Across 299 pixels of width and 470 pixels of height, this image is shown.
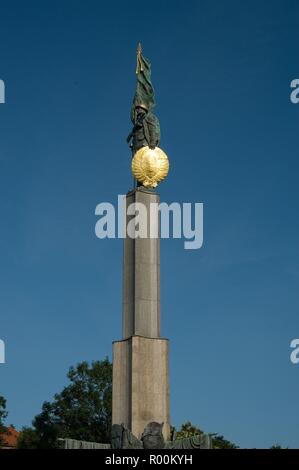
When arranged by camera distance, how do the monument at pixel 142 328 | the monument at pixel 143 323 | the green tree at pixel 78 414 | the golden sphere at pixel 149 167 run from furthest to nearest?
the green tree at pixel 78 414 → the golden sphere at pixel 149 167 → the monument at pixel 143 323 → the monument at pixel 142 328

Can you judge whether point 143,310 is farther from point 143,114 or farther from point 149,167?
point 143,114

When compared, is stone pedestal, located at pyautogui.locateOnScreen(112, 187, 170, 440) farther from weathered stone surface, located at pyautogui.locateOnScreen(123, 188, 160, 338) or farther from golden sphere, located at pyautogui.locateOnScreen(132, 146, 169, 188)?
golden sphere, located at pyautogui.locateOnScreen(132, 146, 169, 188)

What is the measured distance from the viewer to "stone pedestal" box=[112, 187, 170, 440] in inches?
1051

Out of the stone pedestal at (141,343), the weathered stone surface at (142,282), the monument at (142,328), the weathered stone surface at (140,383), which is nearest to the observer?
the monument at (142,328)

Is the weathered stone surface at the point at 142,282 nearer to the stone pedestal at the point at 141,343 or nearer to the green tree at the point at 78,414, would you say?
the stone pedestal at the point at 141,343

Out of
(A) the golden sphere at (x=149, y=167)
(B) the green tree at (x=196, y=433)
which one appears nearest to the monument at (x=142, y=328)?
(A) the golden sphere at (x=149, y=167)

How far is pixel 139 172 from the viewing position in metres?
30.2

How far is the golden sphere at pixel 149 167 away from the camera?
30219 mm

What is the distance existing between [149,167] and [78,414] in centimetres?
3109

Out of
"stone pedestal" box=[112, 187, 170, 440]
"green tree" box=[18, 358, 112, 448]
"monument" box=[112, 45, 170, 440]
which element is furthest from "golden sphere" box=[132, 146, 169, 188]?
"green tree" box=[18, 358, 112, 448]

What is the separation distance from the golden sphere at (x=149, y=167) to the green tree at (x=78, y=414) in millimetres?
30285

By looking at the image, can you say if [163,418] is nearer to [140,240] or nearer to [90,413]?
[140,240]

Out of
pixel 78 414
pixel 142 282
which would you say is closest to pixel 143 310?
pixel 142 282
